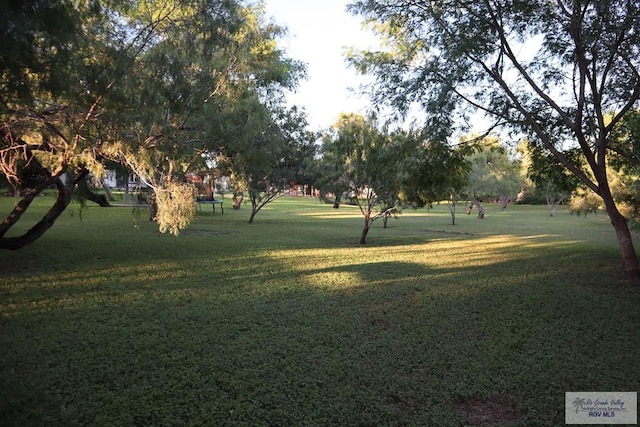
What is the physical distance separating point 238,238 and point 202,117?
7.00 metres

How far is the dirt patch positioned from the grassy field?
0.02m

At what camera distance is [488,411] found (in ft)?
10.6

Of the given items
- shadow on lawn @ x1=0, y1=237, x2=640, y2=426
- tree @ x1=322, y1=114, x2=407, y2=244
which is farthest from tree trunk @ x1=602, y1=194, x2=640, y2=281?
tree @ x1=322, y1=114, x2=407, y2=244

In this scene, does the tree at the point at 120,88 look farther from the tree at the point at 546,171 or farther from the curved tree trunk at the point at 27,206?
the tree at the point at 546,171

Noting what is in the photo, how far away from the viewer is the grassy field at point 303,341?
3.18m

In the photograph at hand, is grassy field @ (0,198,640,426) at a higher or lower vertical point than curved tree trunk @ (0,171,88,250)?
lower

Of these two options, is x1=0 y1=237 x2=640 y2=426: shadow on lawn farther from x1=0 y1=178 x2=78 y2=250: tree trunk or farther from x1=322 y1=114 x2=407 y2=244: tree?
x1=322 y1=114 x2=407 y2=244: tree

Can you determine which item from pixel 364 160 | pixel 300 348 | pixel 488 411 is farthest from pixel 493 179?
pixel 488 411

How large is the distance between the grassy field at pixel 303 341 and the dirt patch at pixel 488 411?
0.6 inches

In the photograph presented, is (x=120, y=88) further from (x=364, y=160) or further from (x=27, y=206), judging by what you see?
(x=364, y=160)

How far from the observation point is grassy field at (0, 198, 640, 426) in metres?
3.18

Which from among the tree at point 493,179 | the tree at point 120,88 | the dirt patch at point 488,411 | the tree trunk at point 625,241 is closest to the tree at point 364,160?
the tree at point 120,88

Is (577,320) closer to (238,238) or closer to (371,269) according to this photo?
(371,269)

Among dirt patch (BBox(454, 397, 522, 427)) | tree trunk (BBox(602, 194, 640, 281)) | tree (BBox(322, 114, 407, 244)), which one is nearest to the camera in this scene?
dirt patch (BBox(454, 397, 522, 427))
